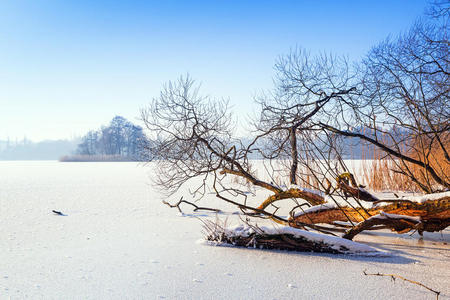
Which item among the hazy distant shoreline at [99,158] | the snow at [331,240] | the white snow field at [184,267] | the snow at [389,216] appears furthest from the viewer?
the hazy distant shoreline at [99,158]

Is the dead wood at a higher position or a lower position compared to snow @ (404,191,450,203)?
lower

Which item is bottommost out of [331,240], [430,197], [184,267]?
[184,267]

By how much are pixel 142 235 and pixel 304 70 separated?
3.41 metres

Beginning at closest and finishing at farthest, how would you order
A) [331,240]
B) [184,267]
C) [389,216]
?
[184,267], [331,240], [389,216]

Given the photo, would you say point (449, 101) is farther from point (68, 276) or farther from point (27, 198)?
point (27, 198)

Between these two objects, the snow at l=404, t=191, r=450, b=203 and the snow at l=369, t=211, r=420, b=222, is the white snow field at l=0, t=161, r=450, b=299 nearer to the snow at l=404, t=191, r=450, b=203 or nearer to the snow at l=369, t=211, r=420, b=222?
the snow at l=369, t=211, r=420, b=222

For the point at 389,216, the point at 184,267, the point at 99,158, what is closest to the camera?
the point at 184,267

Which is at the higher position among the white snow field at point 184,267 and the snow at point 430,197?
the snow at point 430,197

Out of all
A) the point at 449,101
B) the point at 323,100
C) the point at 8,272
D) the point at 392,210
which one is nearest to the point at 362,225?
the point at 392,210

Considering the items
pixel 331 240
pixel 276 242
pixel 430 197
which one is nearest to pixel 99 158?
pixel 276 242

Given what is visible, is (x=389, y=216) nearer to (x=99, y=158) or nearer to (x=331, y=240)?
(x=331, y=240)

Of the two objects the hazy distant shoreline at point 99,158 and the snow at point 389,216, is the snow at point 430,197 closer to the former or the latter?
the snow at point 389,216

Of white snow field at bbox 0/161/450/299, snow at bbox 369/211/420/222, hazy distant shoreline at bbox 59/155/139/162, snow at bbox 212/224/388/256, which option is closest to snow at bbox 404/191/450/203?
snow at bbox 369/211/420/222

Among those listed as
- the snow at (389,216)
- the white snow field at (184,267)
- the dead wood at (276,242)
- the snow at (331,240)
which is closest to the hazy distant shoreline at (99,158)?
the white snow field at (184,267)
